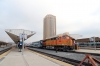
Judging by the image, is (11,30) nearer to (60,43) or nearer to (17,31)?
(17,31)

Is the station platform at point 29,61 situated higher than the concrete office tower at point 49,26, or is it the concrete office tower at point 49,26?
the concrete office tower at point 49,26

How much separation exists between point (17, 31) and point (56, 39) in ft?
28.3

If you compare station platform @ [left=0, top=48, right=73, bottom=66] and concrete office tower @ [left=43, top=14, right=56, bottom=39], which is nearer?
station platform @ [left=0, top=48, right=73, bottom=66]

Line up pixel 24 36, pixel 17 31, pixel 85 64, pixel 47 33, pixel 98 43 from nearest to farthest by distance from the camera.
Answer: pixel 85 64 < pixel 24 36 < pixel 17 31 < pixel 98 43 < pixel 47 33

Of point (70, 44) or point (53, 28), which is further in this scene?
point (53, 28)

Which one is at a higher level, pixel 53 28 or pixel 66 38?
pixel 53 28

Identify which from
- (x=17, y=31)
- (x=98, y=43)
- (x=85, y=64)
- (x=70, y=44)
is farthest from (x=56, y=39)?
(x=98, y=43)

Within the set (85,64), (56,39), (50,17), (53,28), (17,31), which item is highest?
(50,17)

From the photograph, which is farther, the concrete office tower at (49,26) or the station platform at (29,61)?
the concrete office tower at (49,26)

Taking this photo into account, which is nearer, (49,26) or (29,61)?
(29,61)

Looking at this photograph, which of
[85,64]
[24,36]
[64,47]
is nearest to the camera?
[85,64]

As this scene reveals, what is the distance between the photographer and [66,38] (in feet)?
86.1

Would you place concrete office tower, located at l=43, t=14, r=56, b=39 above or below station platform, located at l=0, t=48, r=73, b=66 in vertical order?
above

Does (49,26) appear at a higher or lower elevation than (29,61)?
higher
